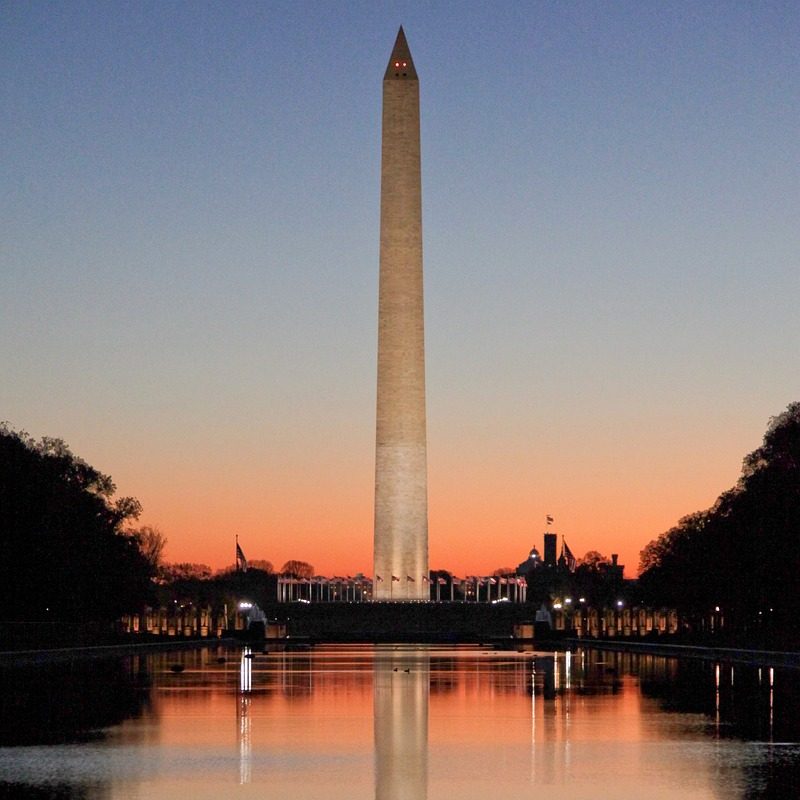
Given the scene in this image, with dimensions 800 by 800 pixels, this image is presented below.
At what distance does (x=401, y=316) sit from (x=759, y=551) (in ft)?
90.1

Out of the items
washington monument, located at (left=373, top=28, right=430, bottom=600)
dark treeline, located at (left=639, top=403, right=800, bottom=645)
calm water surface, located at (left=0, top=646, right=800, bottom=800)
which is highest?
washington monument, located at (left=373, top=28, right=430, bottom=600)

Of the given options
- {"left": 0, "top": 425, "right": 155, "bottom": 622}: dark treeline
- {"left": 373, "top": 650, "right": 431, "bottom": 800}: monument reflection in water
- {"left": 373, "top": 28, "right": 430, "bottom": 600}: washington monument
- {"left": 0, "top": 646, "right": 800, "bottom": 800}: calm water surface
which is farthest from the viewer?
{"left": 373, "top": 28, "right": 430, "bottom": 600}: washington monument

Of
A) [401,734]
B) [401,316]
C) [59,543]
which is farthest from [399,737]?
[401,316]

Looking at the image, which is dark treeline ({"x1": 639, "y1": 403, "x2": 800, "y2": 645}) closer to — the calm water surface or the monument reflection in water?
the calm water surface

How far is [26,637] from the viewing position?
225 feet

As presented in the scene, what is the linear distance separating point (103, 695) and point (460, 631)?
62781 millimetres

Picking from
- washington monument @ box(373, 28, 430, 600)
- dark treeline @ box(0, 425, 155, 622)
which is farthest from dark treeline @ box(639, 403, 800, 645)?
dark treeline @ box(0, 425, 155, 622)

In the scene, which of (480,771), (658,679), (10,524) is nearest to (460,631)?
(10,524)

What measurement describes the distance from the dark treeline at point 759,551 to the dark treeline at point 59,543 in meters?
31.1

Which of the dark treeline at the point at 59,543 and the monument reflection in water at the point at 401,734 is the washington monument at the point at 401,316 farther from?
the monument reflection in water at the point at 401,734

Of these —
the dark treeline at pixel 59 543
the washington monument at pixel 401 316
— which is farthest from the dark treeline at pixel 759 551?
the dark treeline at pixel 59 543

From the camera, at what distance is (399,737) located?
80.2 feet

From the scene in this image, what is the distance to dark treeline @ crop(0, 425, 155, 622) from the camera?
74.1 m

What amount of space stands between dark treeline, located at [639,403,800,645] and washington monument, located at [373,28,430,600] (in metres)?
17.8
